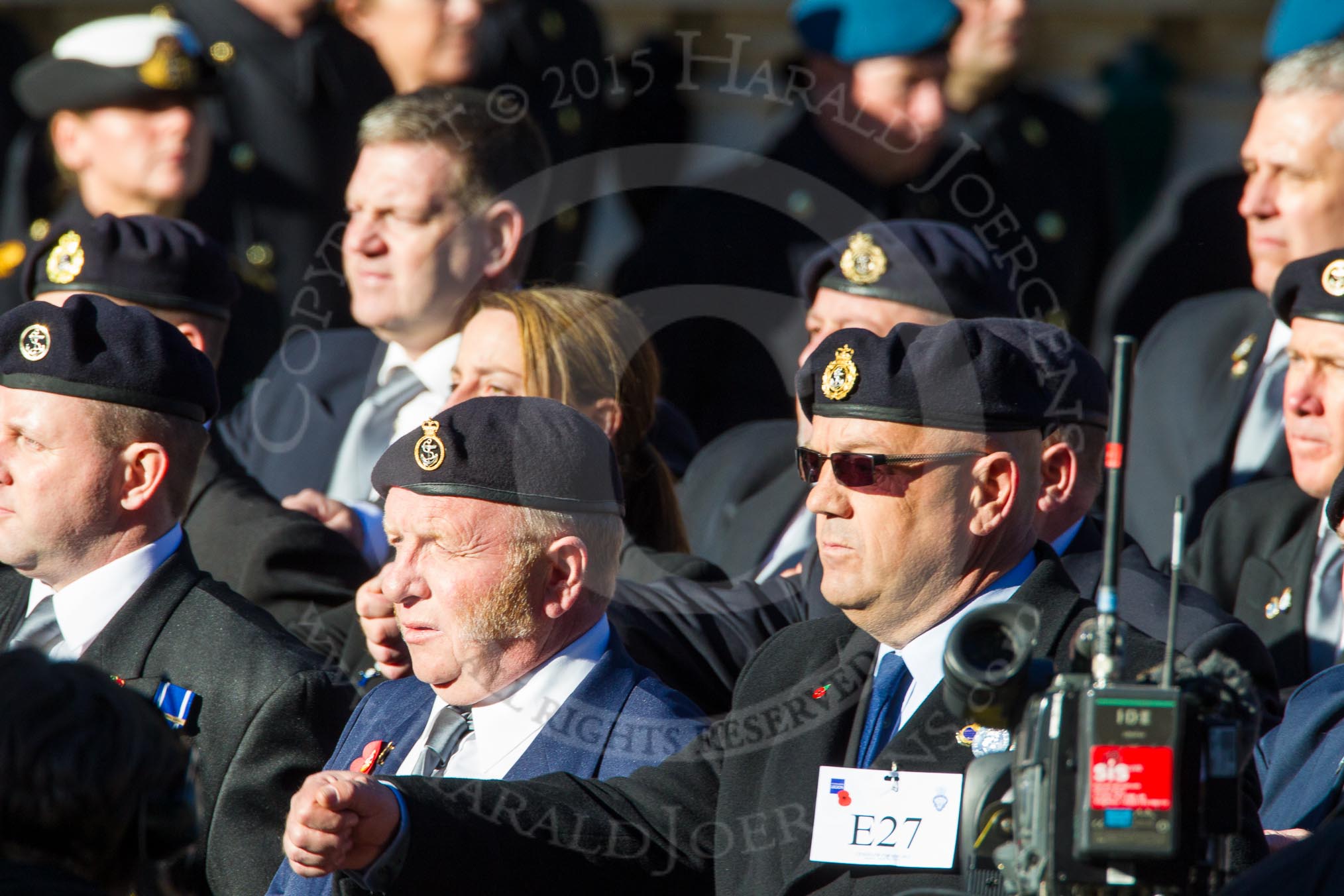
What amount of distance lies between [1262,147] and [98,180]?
11.8 feet

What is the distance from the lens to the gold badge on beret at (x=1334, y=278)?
4.72 m

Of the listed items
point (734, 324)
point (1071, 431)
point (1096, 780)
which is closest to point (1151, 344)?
point (734, 324)

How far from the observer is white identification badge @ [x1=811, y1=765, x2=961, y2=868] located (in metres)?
3.25


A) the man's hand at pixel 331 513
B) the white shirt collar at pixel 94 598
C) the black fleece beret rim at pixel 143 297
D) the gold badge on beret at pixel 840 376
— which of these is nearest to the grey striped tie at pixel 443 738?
the white shirt collar at pixel 94 598

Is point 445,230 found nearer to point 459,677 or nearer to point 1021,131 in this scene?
point 459,677

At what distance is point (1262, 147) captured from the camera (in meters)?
5.72

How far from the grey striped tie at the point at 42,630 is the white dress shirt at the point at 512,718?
2.66ft

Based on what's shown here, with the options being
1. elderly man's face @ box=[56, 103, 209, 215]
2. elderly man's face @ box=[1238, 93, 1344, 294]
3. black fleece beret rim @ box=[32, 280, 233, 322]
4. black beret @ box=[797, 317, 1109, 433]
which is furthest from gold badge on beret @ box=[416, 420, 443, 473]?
elderly man's face @ box=[56, 103, 209, 215]

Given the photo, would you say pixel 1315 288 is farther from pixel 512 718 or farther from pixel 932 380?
pixel 512 718

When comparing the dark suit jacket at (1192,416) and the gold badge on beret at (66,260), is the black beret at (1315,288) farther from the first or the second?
the gold badge on beret at (66,260)

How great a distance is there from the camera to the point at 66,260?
5.33 meters

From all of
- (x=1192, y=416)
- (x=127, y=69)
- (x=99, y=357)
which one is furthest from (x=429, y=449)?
(x=127, y=69)

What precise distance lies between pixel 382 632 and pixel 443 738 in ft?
1.60

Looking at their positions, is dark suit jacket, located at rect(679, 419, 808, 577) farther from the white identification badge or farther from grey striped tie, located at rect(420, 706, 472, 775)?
the white identification badge
